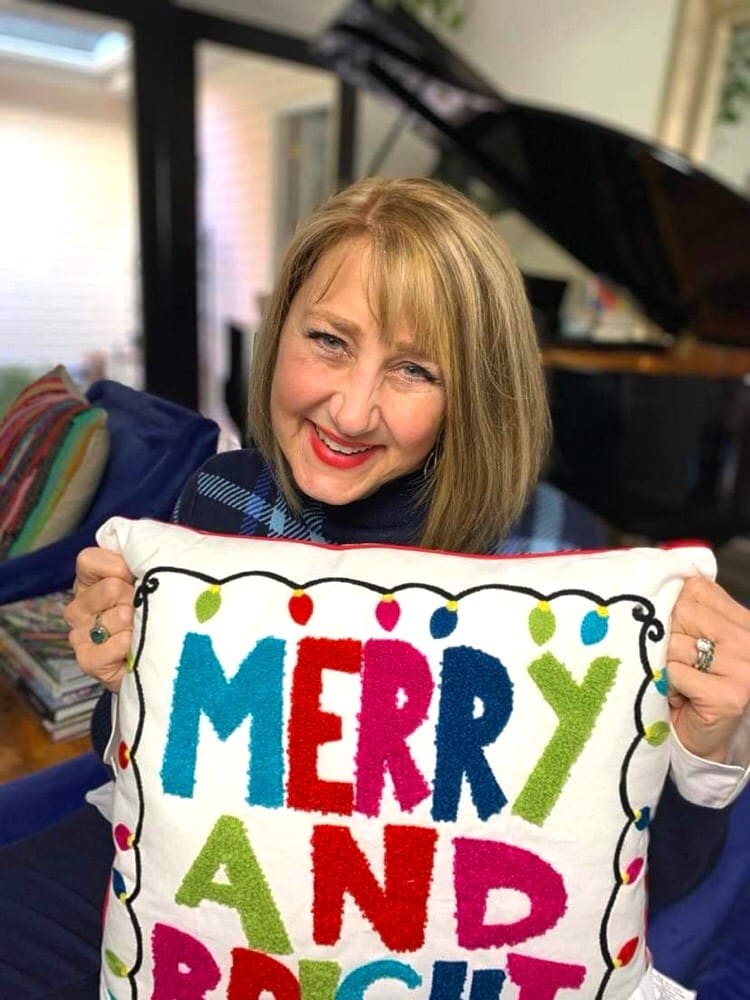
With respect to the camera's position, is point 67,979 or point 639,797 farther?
point 67,979

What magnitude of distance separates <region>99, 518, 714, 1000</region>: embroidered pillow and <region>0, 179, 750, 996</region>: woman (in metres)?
0.07

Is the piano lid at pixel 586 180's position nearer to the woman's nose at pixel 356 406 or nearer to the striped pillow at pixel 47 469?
the striped pillow at pixel 47 469

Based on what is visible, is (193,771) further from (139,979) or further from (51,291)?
(51,291)

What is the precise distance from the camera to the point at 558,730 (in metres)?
0.54

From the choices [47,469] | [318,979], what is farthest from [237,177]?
[318,979]

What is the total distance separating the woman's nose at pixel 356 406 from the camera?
68 cm

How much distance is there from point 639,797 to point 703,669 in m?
0.11

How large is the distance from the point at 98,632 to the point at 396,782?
0.28 metres

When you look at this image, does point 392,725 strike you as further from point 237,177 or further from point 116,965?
point 237,177

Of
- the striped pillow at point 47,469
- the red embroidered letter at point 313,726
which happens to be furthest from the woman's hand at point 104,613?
the striped pillow at point 47,469

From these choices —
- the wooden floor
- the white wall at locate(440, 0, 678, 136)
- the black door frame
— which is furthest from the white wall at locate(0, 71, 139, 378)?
the wooden floor

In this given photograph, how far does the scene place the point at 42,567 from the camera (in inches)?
37.9

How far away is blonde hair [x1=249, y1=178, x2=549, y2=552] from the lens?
2.22 feet

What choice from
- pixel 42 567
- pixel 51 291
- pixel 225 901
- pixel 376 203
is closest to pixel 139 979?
pixel 225 901
